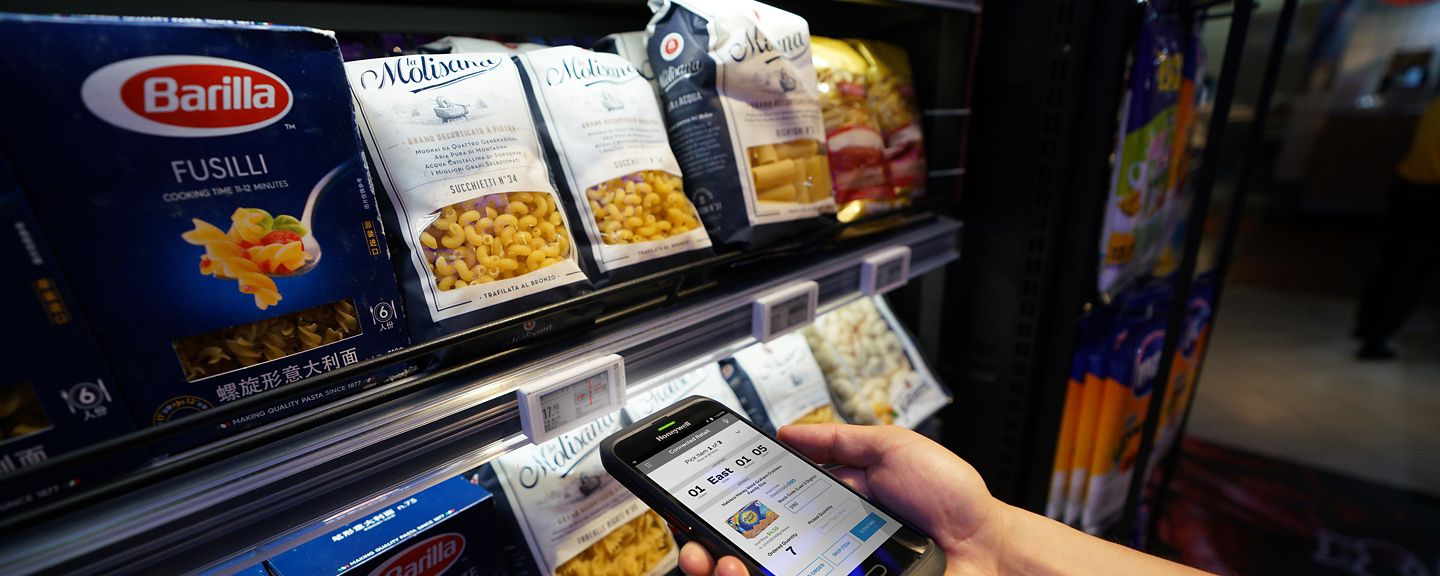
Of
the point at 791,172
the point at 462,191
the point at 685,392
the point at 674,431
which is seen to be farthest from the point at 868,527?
the point at 462,191

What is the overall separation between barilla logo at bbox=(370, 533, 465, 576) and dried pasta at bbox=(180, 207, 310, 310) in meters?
0.31

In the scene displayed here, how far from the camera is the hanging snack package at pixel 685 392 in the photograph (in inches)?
40.4

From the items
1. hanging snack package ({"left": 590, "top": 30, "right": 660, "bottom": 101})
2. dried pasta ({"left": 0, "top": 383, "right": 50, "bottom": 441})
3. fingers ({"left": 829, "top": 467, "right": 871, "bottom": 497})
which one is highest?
hanging snack package ({"left": 590, "top": 30, "right": 660, "bottom": 101})

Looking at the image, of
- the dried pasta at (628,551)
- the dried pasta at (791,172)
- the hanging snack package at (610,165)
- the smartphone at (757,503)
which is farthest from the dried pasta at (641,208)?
the dried pasta at (628,551)

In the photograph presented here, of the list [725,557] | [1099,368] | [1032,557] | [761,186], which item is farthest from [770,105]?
[1099,368]

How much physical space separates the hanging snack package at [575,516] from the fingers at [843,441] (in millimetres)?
253

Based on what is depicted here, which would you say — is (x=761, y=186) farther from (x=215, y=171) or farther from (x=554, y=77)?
(x=215, y=171)

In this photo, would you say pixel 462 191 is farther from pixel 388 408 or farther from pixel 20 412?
pixel 20 412

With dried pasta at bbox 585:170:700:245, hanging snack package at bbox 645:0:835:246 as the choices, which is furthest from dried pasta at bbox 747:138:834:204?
dried pasta at bbox 585:170:700:245

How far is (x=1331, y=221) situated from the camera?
715cm

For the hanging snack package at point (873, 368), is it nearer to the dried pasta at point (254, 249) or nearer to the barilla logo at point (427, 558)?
the barilla logo at point (427, 558)

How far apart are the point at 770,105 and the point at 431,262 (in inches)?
20.8

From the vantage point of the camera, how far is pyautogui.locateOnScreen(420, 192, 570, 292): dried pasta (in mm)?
667

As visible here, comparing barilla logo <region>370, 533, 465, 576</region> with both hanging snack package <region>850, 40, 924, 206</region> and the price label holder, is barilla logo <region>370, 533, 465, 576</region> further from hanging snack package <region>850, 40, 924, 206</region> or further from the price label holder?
hanging snack package <region>850, 40, 924, 206</region>
